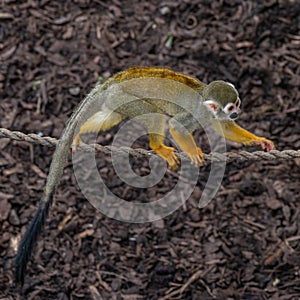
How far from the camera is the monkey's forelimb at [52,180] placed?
104 inches

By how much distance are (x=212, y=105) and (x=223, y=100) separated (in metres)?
0.06

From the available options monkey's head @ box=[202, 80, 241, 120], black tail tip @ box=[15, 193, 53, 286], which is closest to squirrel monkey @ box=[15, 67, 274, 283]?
monkey's head @ box=[202, 80, 241, 120]

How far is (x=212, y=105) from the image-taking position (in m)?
3.35

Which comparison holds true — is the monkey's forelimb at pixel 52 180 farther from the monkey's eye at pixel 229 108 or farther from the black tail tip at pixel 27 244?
Result: the monkey's eye at pixel 229 108

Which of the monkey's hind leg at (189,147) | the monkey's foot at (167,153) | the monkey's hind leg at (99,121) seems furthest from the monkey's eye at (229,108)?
the monkey's hind leg at (99,121)

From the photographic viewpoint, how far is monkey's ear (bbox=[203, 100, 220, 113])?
11.0ft

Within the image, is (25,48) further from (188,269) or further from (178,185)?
(188,269)

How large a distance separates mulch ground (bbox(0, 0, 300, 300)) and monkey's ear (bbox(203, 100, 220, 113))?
1153 millimetres

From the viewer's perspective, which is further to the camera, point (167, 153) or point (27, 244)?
point (167, 153)

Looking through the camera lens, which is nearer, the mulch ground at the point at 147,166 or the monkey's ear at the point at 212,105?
the monkey's ear at the point at 212,105

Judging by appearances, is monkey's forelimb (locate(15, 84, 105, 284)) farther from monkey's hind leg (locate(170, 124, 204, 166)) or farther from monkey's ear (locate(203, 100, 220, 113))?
monkey's ear (locate(203, 100, 220, 113))

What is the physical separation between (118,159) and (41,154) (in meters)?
0.56

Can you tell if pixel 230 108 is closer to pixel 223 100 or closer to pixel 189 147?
pixel 223 100

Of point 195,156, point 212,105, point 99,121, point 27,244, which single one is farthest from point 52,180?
point 212,105
